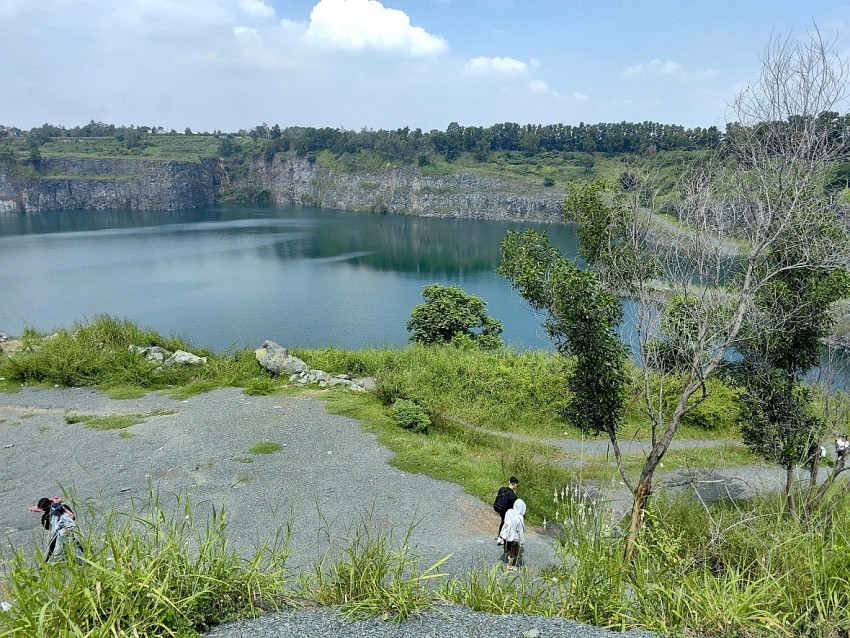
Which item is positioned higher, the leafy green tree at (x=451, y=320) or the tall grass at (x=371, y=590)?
the tall grass at (x=371, y=590)

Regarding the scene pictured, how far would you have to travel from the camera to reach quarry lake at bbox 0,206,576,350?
3152cm

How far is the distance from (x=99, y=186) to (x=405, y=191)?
6185cm

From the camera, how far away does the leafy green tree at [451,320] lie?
68.1 ft

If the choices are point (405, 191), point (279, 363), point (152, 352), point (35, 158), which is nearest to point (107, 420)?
point (152, 352)

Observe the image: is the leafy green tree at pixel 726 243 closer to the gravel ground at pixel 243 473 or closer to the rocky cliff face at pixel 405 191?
the gravel ground at pixel 243 473

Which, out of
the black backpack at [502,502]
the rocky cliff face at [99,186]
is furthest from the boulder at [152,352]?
the rocky cliff face at [99,186]

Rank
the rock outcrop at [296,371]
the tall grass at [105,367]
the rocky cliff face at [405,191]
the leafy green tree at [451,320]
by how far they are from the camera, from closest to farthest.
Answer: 1. the tall grass at [105,367]
2. the rock outcrop at [296,371]
3. the leafy green tree at [451,320]
4. the rocky cliff face at [405,191]

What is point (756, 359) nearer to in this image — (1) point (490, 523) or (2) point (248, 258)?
(1) point (490, 523)

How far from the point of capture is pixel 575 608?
414 cm

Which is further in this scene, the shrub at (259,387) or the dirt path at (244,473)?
the shrub at (259,387)

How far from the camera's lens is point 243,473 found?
9969 millimetres

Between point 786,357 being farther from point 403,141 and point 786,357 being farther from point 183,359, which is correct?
point 403,141

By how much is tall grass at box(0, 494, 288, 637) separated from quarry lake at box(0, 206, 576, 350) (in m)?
7.29

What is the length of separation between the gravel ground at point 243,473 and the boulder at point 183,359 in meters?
1.97
